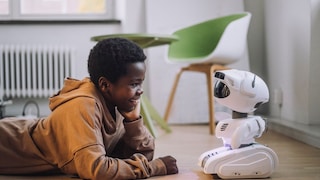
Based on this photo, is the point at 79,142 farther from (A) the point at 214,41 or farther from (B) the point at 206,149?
(A) the point at 214,41

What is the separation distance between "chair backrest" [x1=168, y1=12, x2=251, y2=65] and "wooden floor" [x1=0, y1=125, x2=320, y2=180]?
0.49 meters

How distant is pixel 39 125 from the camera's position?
1.44m

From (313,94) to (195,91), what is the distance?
3.77 ft

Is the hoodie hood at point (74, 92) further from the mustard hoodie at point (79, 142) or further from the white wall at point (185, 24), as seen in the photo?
the white wall at point (185, 24)

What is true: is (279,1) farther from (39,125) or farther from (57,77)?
(39,125)

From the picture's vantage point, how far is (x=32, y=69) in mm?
3666

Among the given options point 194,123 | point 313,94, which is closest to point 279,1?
point 313,94

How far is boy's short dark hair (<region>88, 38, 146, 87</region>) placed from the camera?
1359 millimetres

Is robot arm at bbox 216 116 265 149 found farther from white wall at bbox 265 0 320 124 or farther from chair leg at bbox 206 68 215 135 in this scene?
chair leg at bbox 206 68 215 135

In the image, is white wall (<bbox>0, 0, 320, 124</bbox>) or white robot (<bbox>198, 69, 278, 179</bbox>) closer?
white robot (<bbox>198, 69, 278, 179</bbox>)

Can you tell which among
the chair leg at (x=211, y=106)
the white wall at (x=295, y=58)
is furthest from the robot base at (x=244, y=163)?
the chair leg at (x=211, y=106)

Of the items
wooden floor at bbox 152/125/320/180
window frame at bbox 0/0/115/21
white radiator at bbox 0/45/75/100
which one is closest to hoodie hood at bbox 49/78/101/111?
wooden floor at bbox 152/125/320/180

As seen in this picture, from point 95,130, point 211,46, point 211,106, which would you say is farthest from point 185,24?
point 95,130

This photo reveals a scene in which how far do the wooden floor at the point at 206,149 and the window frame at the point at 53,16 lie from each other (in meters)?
1.31
